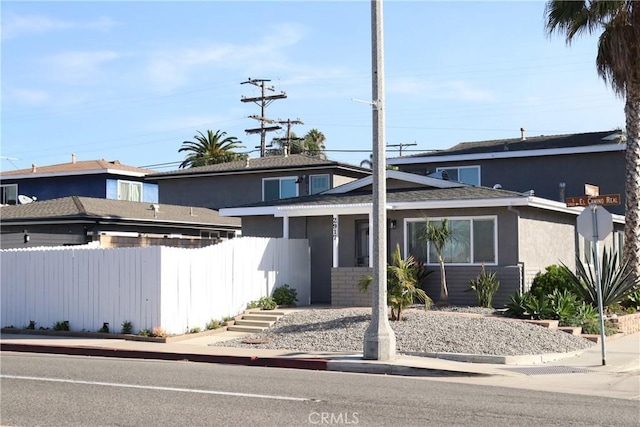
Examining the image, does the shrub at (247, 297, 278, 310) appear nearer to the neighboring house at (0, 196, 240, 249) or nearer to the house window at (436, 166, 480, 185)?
the neighboring house at (0, 196, 240, 249)

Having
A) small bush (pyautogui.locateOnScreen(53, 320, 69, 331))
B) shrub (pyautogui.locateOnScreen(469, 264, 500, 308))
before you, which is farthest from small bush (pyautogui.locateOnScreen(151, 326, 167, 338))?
shrub (pyautogui.locateOnScreen(469, 264, 500, 308))

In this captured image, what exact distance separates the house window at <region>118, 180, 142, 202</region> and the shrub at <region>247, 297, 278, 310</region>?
22.0 m

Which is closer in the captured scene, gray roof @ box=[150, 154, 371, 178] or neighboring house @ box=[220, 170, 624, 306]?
neighboring house @ box=[220, 170, 624, 306]

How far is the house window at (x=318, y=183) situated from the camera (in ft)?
118

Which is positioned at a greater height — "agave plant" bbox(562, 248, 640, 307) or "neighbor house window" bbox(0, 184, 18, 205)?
"neighbor house window" bbox(0, 184, 18, 205)

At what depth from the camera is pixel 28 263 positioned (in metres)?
22.1

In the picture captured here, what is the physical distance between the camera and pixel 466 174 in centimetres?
3591

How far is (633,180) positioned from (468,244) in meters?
4.95

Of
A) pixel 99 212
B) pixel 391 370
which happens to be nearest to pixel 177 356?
pixel 391 370

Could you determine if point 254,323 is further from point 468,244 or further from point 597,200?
point 597,200

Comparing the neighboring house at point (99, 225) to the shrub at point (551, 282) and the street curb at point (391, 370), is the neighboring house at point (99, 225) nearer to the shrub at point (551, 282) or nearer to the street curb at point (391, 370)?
the shrub at point (551, 282)

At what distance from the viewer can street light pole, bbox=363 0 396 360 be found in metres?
15.7

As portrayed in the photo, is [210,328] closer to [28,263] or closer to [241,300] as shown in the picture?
[241,300]

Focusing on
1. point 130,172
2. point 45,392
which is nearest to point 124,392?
point 45,392
